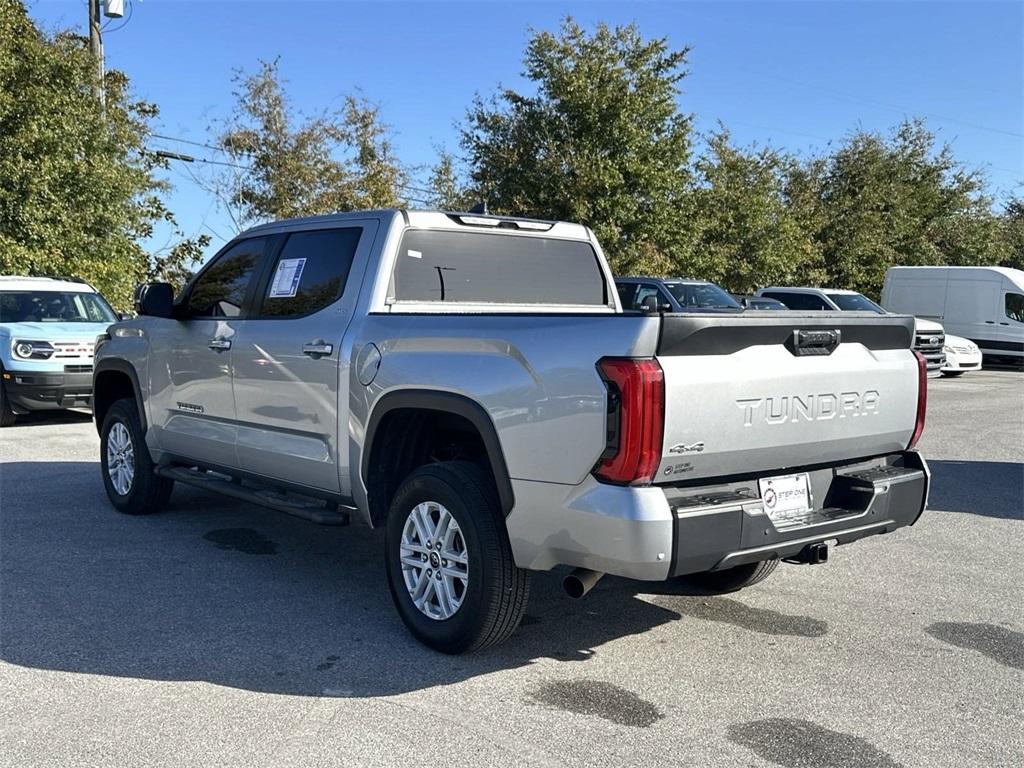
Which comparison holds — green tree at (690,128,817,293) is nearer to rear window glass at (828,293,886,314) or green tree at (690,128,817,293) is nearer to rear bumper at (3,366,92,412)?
rear window glass at (828,293,886,314)

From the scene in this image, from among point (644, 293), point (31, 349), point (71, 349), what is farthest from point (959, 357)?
point (31, 349)

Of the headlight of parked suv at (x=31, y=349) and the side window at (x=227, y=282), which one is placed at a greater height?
the side window at (x=227, y=282)

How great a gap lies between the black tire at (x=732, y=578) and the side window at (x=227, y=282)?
120 inches

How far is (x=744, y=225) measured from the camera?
27062 millimetres

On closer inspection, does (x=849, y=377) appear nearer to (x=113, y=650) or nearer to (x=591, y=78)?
(x=113, y=650)

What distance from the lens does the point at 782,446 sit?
401 cm

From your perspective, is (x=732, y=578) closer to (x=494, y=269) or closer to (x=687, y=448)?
(x=687, y=448)

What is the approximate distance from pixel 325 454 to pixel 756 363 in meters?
2.27

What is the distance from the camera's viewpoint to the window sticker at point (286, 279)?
17.9ft

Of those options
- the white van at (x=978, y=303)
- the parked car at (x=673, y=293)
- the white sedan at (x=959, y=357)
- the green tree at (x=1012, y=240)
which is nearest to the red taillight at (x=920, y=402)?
the parked car at (x=673, y=293)

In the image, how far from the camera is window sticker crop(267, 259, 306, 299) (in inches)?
215

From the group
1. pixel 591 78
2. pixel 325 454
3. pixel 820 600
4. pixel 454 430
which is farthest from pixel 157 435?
pixel 591 78

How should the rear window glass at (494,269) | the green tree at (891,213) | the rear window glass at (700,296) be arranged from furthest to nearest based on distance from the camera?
the green tree at (891,213)
the rear window glass at (700,296)
the rear window glass at (494,269)

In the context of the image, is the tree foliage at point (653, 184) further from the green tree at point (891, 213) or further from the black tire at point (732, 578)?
the black tire at point (732, 578)
